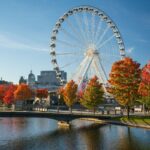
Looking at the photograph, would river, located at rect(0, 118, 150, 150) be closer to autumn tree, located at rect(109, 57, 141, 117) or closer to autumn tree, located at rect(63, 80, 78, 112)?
autumn tree, located at rect(109, 57, 141, 117)

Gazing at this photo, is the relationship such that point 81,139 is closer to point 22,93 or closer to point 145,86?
point 145,86

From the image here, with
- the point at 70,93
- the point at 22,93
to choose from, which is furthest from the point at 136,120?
the point at 22,93

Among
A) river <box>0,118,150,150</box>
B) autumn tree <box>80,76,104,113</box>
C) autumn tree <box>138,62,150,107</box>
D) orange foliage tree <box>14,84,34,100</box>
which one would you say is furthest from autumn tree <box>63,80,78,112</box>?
river <box>0,118,150,150</box>

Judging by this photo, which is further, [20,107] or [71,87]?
[20,107]

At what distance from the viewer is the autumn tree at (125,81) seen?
88750 mm

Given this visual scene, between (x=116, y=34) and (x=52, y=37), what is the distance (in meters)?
21.4

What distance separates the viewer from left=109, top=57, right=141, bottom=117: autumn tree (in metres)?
88.8

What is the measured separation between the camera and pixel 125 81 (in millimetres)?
89438

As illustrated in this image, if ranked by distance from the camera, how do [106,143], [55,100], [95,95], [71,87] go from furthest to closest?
[55,100], [71,87], [95,95], [106,143]

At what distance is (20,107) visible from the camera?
152500mm

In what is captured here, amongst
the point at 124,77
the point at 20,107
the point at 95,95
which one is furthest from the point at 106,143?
the point at 20,107

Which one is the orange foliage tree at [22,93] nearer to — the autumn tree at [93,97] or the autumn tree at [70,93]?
the autumn tree at [70,93]

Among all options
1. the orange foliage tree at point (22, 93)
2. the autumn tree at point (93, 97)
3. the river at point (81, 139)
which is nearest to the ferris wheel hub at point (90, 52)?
the autumn tree at point (93, 97)

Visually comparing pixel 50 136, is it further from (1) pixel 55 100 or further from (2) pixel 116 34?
(1) pixel 55 100
